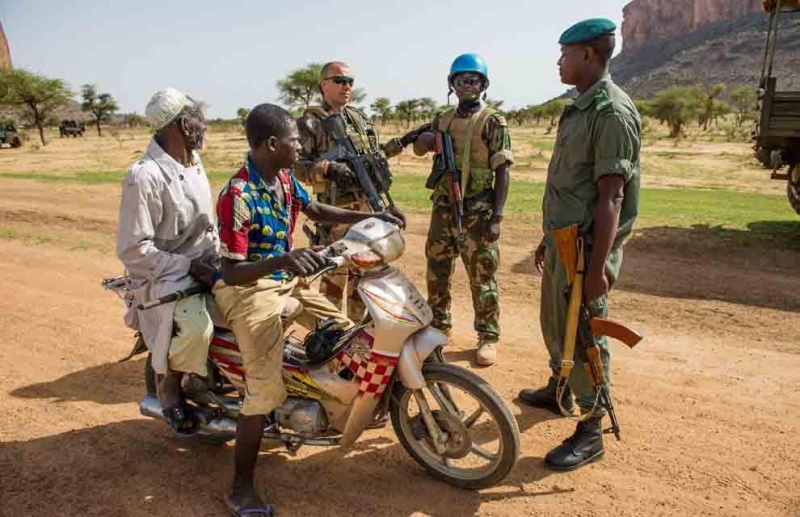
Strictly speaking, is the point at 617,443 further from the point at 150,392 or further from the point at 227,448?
the point at 150,392

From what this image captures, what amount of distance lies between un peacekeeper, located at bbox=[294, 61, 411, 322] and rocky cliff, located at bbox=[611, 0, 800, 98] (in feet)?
200

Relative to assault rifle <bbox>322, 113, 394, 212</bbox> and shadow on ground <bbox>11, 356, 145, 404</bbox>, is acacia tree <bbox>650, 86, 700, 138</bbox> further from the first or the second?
shadow on ground <bbox>11, 356, 145, 404</bbox>

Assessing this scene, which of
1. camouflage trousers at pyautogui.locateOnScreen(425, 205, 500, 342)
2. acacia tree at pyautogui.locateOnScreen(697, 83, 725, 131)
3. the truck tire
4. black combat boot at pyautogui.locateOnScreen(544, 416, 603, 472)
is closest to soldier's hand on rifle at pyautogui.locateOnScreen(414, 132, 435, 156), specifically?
camouflage trousers at pyautogui.locateOnScreen(425, 205, 500, 342)

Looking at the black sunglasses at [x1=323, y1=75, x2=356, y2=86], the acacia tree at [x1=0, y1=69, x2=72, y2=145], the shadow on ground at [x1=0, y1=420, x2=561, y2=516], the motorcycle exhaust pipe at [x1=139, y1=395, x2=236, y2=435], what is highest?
the acacia tree at [x1=0, y1=69, x2=72, y2=145]

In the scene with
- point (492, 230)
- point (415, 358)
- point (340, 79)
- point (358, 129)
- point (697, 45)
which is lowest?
point (415, 358)

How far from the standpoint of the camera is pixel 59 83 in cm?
4391

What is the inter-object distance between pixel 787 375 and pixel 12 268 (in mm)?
7950

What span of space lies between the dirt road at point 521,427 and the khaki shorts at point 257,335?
0.57m

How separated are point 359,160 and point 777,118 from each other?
7535mm

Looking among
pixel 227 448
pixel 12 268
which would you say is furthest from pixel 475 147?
pixel 12 268

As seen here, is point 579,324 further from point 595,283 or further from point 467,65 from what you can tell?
point 467,65

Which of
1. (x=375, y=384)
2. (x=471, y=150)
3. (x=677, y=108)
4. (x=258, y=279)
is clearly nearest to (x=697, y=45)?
(x=677, y=108)

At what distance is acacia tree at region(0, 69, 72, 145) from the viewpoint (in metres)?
41.2

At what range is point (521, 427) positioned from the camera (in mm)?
3705
